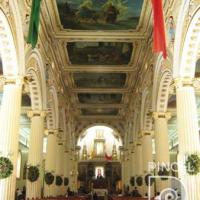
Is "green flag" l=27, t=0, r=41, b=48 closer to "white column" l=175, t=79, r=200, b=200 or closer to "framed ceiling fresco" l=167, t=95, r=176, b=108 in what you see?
"white column" l=175, t=79, r=200, b=200

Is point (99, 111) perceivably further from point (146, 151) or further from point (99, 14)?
point (99, 14)

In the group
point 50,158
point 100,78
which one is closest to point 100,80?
A: point 100,78

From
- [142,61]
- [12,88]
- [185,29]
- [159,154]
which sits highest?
[142,61]

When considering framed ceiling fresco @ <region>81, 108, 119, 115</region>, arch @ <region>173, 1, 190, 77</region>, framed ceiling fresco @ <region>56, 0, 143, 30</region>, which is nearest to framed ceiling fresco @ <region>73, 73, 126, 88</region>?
framed ceiling fresco @ <region>56, 0, 143, 30</region>

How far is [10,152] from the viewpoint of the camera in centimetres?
1181

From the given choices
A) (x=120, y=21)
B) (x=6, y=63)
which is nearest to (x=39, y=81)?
(x=6, y=63)

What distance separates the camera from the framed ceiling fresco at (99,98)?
3042 centimetres

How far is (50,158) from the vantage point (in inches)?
870

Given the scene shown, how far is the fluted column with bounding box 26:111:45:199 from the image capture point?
52.5ft

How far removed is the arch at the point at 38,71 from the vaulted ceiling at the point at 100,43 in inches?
89.6

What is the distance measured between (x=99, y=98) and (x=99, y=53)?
9461 mm

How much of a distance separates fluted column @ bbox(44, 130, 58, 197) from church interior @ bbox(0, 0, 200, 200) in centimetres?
→ 7

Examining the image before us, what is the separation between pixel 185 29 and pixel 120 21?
618cm

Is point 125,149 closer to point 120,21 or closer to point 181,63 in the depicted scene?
point 120,21
